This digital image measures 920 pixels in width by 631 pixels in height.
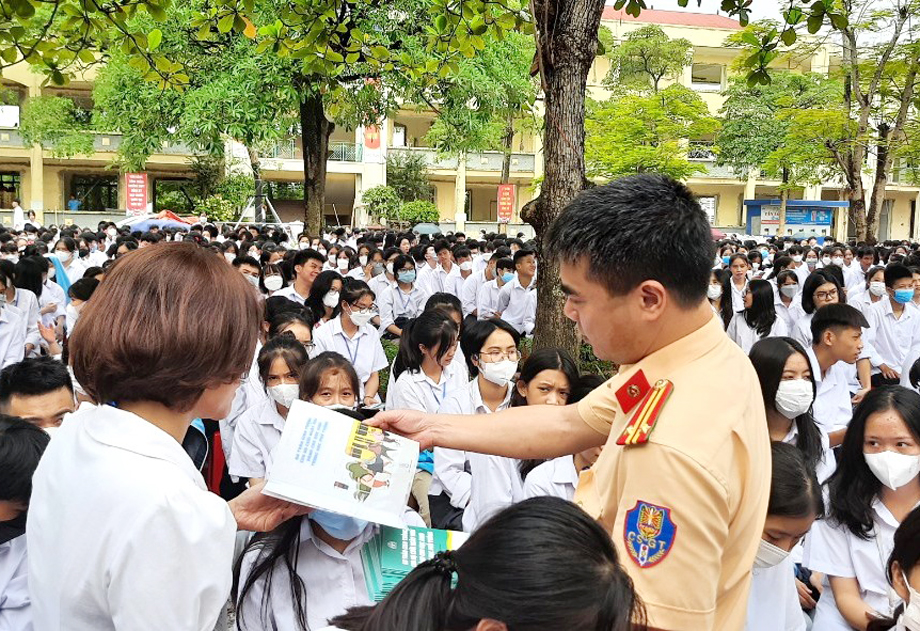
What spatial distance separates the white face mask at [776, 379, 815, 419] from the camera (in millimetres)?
3693

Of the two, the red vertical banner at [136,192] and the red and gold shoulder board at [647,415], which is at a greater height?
the red vertical banner at [136,192]

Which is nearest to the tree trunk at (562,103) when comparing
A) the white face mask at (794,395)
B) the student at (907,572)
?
the white face mask at (794,395)

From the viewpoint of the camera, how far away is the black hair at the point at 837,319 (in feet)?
16.2

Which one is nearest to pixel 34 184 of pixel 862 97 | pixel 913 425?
pixel 862 97

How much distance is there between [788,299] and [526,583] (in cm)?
775

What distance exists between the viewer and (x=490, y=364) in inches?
172

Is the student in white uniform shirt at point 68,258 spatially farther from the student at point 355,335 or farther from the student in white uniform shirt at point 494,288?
the student at point 355,335

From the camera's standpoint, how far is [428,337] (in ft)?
16.0

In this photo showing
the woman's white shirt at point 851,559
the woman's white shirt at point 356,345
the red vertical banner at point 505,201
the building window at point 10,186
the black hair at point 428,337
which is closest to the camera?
the woman's white shirt at point 851,559

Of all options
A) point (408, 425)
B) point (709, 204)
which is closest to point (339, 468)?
point (408, 425)

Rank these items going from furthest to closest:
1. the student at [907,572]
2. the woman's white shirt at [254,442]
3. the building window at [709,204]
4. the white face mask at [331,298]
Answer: the white face mask at [331,298], the woman's white shirt at [254,442], the student at [907,572], the building window at [709,204]

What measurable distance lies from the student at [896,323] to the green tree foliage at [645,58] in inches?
841

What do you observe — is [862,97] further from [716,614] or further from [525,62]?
[716,614]

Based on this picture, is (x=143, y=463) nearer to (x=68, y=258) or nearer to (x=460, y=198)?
(x=68, y=258)
